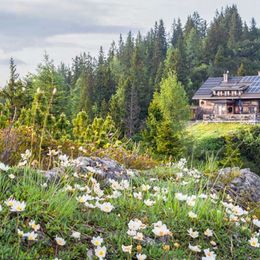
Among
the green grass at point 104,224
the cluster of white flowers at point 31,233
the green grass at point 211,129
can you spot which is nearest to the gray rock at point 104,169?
the green grass at point 104,224

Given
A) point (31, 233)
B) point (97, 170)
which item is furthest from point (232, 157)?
point (31, 233)

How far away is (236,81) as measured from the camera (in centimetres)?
5088

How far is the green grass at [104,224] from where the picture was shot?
2715 millimetres

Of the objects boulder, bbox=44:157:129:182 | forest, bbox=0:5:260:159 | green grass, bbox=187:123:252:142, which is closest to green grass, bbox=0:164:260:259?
boulder, bbox=44:157:129:182

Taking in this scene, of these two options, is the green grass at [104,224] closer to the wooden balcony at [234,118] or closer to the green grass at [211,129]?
the green grass at [211,129]

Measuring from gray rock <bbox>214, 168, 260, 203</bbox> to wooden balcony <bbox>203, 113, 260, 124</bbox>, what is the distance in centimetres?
3736

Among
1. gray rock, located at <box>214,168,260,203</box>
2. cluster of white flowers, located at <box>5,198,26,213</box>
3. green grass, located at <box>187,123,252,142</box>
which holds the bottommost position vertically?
green grass, located at <box>187,123,252,142</box>

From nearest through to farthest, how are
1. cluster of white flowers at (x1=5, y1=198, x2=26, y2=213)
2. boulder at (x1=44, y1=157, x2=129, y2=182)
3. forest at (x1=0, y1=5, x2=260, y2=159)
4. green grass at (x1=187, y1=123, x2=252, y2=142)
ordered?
1. cluster of white flowers at (x1=5, y1=198, x2=26, y2=213)
2. boulder at (x1=44, y1=157, x2=129, y2=182)
3. forest at (x1=0, y1=5, x2=260, y2=159)
4. green grass at (x1=187, y1=123, x2=252, y2=142)

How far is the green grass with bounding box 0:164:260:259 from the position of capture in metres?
2.71

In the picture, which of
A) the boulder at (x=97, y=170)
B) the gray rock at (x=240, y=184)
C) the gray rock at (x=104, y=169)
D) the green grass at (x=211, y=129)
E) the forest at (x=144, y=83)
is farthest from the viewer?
the green grass at (x=211, y=129)

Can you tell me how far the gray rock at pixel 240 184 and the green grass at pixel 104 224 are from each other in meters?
1.57

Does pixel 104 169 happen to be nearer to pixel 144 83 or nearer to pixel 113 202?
pixel 113 202

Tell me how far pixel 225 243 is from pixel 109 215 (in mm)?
924

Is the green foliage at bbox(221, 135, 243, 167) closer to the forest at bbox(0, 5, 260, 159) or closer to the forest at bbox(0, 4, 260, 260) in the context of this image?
the forest at bbox(0, 4, 260, 260)
